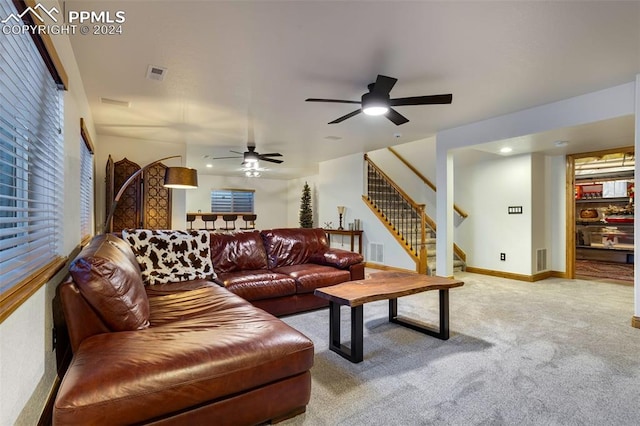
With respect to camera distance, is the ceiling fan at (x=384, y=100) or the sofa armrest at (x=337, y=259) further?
the sofa armrest at (x=337, y=259)

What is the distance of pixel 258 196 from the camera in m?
11.5

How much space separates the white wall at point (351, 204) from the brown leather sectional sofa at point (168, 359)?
14.4 ft

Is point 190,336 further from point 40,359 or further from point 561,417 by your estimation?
point 561,417

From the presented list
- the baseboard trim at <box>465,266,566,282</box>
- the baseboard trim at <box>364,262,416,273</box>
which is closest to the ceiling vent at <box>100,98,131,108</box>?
the baseboard trim at <box>364,262,416,273</box>

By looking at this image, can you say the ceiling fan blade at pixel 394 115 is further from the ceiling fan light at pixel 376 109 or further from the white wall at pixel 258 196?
the white wall at pixel 258 196

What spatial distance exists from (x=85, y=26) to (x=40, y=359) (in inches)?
87.5

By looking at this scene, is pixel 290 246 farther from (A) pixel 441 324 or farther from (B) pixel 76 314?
(B) pixel 76 314

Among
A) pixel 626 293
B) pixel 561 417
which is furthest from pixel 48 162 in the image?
pixel 626 293

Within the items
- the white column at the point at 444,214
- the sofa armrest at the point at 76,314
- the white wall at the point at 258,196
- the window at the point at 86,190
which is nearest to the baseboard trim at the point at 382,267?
the white column at the point at 444,214

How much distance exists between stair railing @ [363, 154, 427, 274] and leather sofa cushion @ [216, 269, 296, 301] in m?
3.12

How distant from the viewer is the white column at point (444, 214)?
16.7ft

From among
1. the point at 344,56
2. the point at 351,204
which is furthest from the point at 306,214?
the point at 344,56

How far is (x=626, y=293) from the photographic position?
4465 millimetres

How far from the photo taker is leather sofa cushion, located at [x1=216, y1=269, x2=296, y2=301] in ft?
10.4
